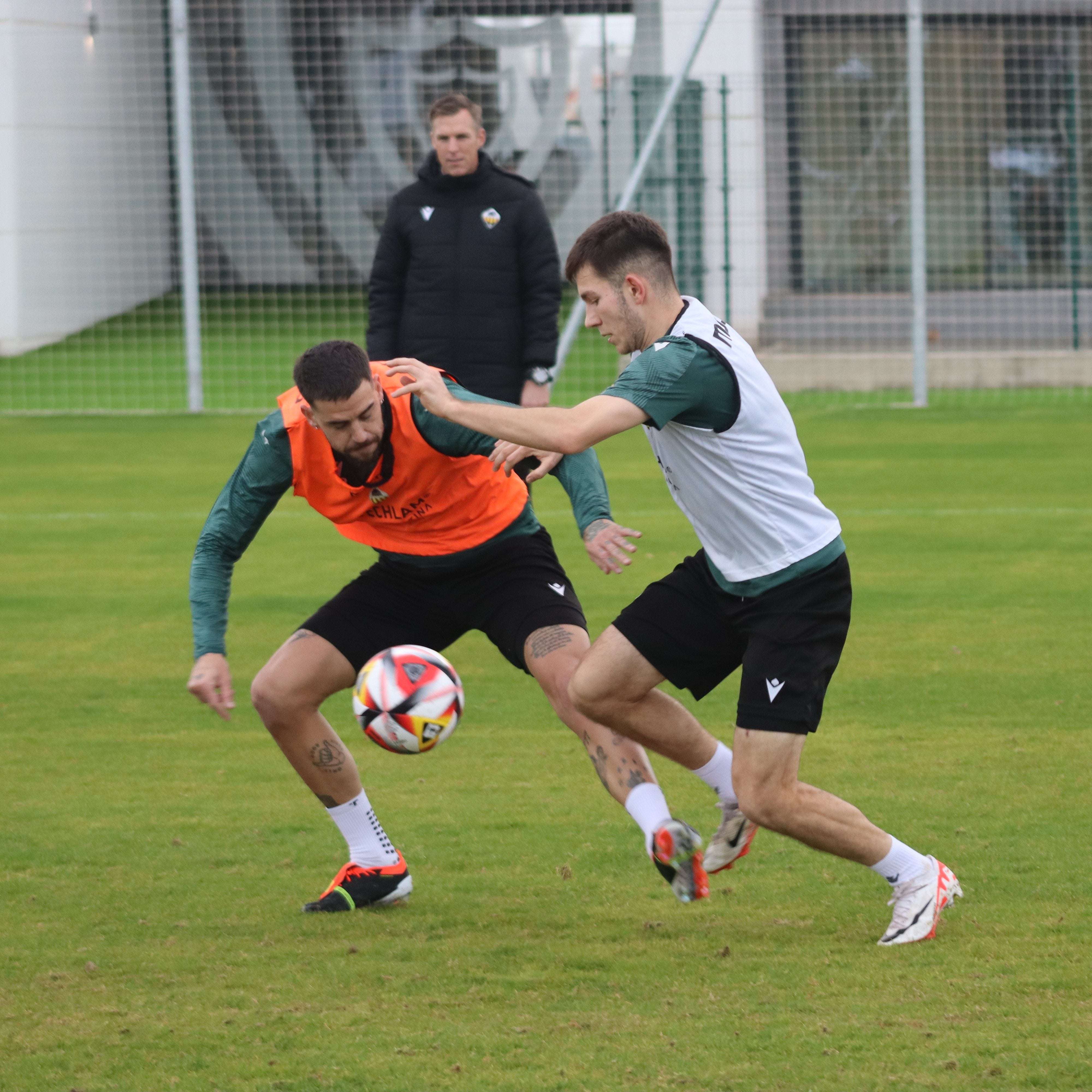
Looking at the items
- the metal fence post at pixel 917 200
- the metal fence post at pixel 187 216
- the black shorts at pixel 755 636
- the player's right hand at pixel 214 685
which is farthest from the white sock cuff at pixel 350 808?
the metal fence post at pixel 187 216

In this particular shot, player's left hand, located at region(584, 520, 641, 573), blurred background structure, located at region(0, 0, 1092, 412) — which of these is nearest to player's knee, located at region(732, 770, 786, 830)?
player's left hand, located at region(584, 520, 641, 573)

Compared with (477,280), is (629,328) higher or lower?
lower

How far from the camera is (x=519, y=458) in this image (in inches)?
180

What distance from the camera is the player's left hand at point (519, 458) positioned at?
4543 mm

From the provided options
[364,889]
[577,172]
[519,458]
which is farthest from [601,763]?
[577,172]

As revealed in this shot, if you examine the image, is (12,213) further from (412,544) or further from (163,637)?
(412,544)

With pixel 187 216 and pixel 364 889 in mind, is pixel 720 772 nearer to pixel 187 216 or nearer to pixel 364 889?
pixel 364 889

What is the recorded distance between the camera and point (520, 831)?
5379 mm

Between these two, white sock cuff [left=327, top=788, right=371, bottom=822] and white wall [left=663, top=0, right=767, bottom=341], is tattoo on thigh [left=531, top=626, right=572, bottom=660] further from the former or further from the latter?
white wall [left=663, top=0, right=767, bottom=341]

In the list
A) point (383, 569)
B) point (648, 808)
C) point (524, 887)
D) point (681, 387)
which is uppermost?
point (681, 387)

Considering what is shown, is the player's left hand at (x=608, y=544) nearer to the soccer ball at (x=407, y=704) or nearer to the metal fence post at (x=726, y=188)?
the soccer ball at (x=407, y=704)

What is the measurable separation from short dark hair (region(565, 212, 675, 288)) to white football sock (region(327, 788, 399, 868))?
5.63 feet

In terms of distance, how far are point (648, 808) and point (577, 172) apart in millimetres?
18993

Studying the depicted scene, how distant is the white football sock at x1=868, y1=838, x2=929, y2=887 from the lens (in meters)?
4.35
